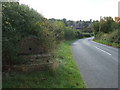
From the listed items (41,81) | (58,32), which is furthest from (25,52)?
(58,32)

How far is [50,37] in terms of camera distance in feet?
27.4

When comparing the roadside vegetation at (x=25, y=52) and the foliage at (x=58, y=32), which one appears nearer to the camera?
the roadside vegetation at (x=25, y=52)

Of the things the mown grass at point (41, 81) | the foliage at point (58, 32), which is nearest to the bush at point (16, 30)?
the mown grass at point (41, 81)

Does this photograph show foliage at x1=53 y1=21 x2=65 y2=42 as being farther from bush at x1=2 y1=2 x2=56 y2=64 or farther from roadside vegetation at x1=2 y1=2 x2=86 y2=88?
roadside vegetation at x1=2 y1=2 x2=86 y2=88

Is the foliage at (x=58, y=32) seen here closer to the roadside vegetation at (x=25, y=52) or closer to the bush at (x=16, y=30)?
the bush at (x=16, y=30)

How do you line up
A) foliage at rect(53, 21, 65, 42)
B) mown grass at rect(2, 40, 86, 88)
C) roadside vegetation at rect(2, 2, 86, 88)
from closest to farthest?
mown grass at rect(2, 40, 86, 88), roadside vegetation at rect(2, 2, 86, 88), foliage at rect(53, 21, 65, 42)


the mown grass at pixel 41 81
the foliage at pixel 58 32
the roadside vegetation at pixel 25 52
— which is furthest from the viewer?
the foliage at pixel 58 32

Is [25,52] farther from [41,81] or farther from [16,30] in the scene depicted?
[41,81]

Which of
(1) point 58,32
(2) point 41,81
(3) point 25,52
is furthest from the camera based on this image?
(1) point 58,32

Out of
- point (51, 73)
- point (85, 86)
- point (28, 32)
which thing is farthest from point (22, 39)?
point (85, 86)

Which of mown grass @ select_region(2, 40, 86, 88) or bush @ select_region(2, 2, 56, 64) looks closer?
mown grass @ select_region(2, 40, 86, 88)

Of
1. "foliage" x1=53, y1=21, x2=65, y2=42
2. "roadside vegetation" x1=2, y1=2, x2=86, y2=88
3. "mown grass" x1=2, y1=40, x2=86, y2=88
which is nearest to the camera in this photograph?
"mown grass" x1=2, y1=40, x2=86, y2=88

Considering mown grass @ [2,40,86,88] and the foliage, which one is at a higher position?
the foliage

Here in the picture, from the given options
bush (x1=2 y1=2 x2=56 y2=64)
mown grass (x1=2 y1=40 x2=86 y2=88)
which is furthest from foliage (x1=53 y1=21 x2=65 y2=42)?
mown grass (x1=2 y1=40 x2=86 y2=88)
